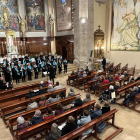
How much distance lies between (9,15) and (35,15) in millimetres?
2998

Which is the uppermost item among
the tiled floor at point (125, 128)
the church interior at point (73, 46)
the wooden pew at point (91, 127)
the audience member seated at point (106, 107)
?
the church interior at point (73, 46)

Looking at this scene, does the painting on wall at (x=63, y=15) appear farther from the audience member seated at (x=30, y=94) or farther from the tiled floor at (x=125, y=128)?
the tiled floor at (x=125, y=128)

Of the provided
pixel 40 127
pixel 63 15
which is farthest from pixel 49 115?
pixel 63 15

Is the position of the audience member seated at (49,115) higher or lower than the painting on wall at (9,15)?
lower

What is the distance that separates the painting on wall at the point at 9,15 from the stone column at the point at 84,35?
6.93m

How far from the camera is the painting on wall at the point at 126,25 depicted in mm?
11141

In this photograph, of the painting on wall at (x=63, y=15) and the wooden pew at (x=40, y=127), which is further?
the painting on wall at (x=63, y=15)

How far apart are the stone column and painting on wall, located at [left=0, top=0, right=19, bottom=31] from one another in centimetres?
693

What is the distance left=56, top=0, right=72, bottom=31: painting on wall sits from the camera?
13.9 meters

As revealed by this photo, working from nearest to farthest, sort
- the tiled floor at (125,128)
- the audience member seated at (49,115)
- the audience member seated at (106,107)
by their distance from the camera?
Answer: the audience member seated at (49,115), the tiled floor at (125,128), the audience member seated at (106,107)

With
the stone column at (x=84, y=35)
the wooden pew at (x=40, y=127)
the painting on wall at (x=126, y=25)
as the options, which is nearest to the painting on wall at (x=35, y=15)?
the stone column at (x=84, y=35)

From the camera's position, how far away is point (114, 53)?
13477 millimetres

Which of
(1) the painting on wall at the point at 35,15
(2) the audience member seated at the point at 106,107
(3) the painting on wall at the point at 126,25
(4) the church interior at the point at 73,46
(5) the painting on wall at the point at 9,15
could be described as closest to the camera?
(2) the audience member seated at the point at 106,107

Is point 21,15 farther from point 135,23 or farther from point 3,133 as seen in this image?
point 3,133
